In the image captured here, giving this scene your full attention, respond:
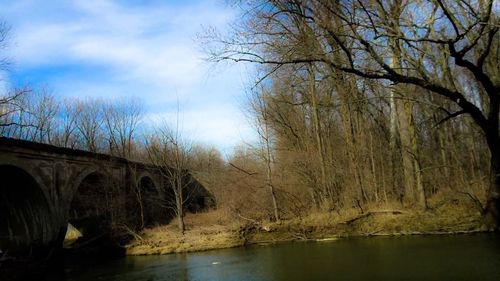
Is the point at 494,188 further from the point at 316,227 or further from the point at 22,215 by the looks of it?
the point at 22,215

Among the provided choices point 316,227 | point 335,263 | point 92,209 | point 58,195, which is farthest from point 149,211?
point 335,263

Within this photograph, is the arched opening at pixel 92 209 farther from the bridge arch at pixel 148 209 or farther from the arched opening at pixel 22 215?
the arched opening at pixel 22 215

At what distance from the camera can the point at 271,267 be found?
16.1 m

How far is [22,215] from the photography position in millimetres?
26703

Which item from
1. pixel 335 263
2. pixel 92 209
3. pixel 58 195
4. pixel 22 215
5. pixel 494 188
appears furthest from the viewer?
pixel 92 209

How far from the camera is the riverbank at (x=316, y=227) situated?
65.4 ft

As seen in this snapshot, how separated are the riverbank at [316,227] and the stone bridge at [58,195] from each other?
377 centimetres

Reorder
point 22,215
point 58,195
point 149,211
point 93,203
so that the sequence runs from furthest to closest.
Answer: point 149,211 < point 93,203 < point 58,195 < point 22,215

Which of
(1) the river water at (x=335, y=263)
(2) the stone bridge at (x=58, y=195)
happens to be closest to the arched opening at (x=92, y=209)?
(2) the stone bridge at (x=58, y=195)

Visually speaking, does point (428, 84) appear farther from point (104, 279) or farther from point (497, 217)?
point (104, 279)

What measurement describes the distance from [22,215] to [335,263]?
19.7m

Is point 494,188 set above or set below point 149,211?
below

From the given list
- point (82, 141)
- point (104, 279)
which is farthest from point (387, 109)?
point (82, 141)

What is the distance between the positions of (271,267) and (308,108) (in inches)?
654
